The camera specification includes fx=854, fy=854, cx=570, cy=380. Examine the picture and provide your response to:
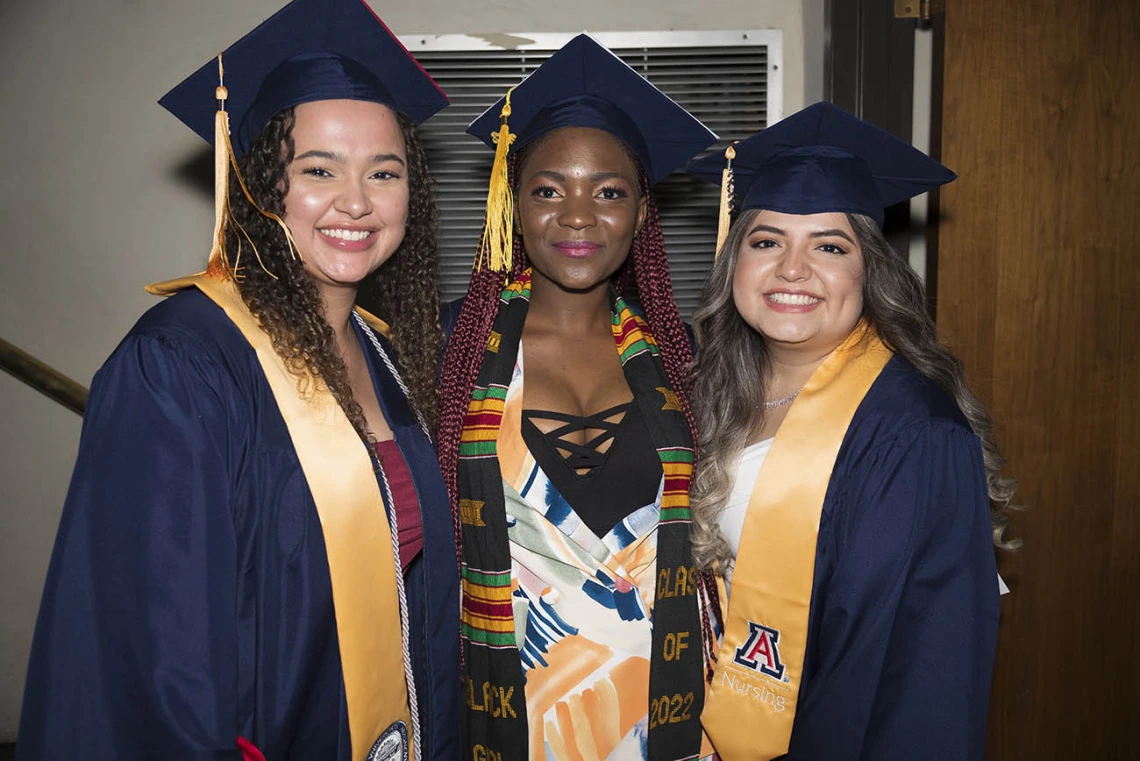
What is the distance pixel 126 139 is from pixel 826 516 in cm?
256

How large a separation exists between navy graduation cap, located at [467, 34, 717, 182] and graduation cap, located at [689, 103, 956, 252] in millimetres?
291

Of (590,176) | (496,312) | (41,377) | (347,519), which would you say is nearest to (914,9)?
(590,176)

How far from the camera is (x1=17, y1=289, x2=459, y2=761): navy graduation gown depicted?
4.39 feet

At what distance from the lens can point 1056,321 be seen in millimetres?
2346

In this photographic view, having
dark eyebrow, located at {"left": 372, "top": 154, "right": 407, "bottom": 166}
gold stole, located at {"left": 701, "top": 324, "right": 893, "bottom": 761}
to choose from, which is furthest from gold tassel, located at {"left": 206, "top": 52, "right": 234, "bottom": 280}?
gold stole, located at {"left": 701, "top": 324, "right": 893, "bottom": 761}

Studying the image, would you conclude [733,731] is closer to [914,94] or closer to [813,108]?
[813,108]

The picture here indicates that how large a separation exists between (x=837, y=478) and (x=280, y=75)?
1.37 meters

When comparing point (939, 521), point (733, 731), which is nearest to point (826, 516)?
point (939, 521)

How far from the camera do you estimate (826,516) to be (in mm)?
1726

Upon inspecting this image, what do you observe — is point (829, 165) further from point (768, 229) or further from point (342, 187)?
point (342, 187)

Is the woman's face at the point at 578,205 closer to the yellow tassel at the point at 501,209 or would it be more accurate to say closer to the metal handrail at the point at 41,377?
the yellow tassel at the point at 501,209

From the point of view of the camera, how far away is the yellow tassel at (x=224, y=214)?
162cm

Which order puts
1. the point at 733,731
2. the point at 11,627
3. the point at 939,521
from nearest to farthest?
the point at 939,521 → the point at 733,731 → the point at 11,627

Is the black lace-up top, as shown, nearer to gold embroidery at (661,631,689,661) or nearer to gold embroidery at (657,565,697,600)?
gold embroidery at (657,565,697,600)
